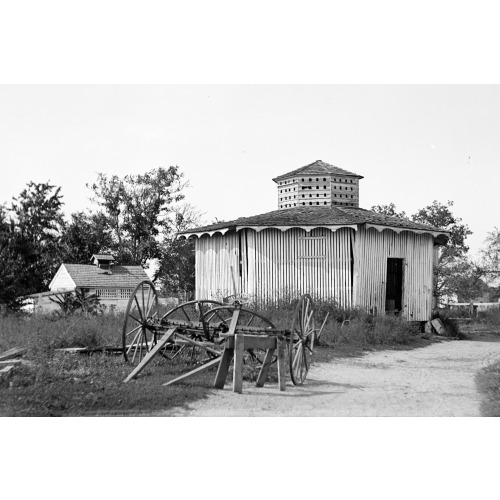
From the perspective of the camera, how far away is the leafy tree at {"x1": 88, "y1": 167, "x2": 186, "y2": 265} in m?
14.2

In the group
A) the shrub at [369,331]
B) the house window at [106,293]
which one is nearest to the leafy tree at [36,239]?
the house window at [106,293]

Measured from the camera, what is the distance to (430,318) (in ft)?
67.8

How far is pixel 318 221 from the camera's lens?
18906 millimetres

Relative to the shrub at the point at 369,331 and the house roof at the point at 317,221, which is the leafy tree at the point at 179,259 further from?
the shrub at the point at 369,331

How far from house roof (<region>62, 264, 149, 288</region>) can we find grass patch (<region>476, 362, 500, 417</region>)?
7771 mm

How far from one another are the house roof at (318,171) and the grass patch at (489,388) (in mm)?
10483

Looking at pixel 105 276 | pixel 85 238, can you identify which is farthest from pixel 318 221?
pixel 85 238

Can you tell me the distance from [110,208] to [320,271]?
703cm

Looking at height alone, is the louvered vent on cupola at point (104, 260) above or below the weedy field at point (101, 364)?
above

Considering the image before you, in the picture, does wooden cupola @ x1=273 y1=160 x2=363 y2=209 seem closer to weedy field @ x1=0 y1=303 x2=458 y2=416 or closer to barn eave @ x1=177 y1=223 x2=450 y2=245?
barn eave @ x1=177 y1=223 x2=450 y2=245

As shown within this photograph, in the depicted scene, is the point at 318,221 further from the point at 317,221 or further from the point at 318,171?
the point at 318,171

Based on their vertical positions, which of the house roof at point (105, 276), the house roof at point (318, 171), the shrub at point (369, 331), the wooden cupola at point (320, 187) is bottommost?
the shrub at point (369, 331)

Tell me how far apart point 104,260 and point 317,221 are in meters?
6.52

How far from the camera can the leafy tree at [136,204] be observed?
14.2 meters
